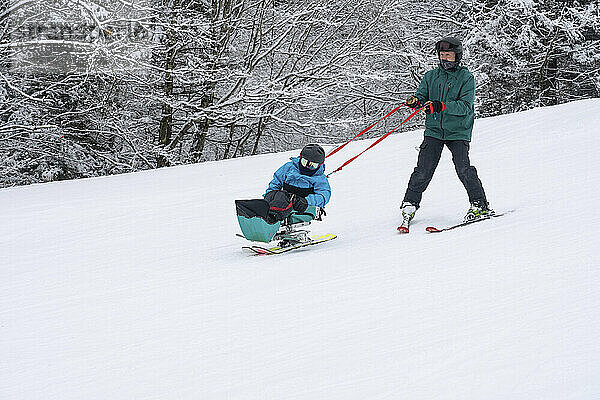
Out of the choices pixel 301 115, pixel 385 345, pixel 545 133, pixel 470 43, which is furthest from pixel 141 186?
pixel 470 43

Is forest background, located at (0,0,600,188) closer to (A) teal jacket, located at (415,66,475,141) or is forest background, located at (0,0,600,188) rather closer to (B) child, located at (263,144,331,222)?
(B) child, located at (263,144,331,222)

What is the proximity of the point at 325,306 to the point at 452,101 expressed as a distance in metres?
2.59

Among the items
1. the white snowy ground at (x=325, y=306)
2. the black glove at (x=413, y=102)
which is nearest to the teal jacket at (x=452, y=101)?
→ the black glove at (x=413, y=102)

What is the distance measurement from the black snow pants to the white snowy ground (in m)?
0.31

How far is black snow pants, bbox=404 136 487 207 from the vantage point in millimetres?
5320

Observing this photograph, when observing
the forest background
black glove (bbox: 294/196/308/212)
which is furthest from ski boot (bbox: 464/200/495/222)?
the forest background

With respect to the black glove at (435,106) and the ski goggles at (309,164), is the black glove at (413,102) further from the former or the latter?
the ski goggles at (309,164)

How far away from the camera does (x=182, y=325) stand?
3.24 meters

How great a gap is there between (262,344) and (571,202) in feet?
11.3

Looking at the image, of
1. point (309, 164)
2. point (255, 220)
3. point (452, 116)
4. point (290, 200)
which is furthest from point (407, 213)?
point (255, 220)

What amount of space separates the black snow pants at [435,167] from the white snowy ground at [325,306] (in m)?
0.31

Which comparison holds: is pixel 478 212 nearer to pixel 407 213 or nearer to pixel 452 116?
pixel 407 213

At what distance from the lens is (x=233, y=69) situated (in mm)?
14594

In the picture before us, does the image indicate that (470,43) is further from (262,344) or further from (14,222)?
(262,344)
